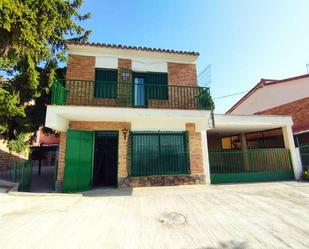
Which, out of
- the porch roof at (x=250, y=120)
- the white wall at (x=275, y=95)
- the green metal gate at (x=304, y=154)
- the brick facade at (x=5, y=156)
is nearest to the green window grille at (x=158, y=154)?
the porch roof at (x=250, y=120)

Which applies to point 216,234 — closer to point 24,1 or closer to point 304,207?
point 304,207

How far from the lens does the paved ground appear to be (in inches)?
161

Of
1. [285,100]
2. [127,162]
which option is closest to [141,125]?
[127,162]

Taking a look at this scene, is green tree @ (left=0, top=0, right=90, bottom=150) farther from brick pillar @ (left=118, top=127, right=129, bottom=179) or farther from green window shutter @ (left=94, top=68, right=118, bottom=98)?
brick pillar @ (left=118, top=127, right=129, bottom=179)

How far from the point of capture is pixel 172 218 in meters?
5.36

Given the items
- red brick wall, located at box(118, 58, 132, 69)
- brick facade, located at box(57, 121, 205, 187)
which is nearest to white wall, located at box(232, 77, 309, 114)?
brick facade, located at box(57, 121, 205, 187)

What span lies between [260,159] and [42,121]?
11.5 metres

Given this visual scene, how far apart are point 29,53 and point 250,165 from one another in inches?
451

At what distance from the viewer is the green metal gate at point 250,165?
10.4 m

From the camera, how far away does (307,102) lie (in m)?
13.9

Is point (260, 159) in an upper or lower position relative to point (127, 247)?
upper

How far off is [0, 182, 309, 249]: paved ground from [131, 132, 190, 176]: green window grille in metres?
1.59

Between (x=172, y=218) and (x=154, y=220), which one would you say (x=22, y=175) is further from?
(x=172, y=218)

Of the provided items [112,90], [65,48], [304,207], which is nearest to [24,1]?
[65,48]
